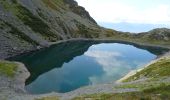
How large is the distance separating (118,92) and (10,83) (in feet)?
116

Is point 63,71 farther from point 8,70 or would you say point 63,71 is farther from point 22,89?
point 22,89

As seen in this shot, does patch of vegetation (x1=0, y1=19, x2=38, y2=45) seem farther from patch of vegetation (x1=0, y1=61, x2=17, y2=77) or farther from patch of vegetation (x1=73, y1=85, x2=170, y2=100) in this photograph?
patch of vegetation (x1=73, y1=85, x2=170, y2=100)

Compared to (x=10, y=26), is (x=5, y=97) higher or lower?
lower

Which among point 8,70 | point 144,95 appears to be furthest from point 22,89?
point 144,95

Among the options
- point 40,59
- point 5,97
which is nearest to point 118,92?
point 5,97

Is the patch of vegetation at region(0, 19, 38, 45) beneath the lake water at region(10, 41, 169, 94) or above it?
above

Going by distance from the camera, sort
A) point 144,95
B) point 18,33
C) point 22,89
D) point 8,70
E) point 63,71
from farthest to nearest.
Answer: point 18,33, point 63,71, point 8,70, point 22,89, point 144,95

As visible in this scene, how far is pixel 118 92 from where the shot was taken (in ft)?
206

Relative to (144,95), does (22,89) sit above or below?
below

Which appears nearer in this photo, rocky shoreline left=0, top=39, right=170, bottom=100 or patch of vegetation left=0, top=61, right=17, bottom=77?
rocky shoreline left=0, top=39, right=170, bottom=100

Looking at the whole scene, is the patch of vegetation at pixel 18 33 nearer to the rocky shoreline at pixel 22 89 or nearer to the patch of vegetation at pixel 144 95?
the rocky shoreline at pixel 22 89

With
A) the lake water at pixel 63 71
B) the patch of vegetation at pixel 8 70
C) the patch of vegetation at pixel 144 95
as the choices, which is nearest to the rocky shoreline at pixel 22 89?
the patch of vegetation at pixel 8 70

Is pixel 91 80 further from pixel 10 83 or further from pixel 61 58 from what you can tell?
pixel 61 58

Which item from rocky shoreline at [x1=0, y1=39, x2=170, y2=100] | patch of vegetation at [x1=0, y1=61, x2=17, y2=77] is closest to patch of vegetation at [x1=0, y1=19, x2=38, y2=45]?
patch of vegetation at [x1=0, y1=61, x2=17, y2=77]
